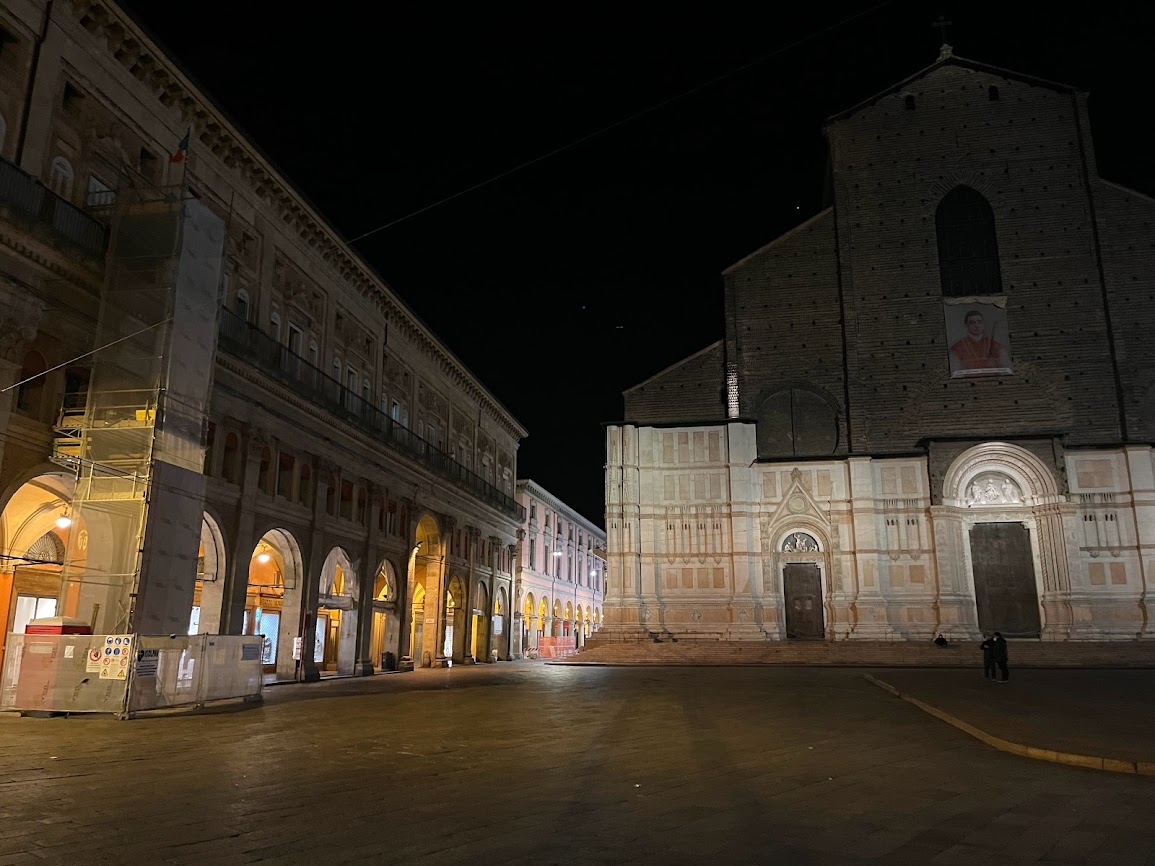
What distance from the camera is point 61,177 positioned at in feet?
55.9

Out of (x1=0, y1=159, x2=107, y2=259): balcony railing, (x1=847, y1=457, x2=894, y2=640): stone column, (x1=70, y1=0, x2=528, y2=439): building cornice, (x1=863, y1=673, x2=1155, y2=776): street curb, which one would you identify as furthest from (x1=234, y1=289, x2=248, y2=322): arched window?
(x1=847, y1=457, x2=894, y2=640): stone column

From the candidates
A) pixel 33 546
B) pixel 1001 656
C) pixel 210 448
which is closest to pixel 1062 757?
pixel 1001 656

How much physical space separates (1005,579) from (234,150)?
32032mm

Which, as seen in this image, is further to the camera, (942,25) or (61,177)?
(942,25)

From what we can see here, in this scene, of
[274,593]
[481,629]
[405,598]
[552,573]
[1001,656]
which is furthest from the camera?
[552,573]

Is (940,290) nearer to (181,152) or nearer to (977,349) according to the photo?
(977,349)

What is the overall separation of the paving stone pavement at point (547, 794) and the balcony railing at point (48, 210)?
29.4 ft

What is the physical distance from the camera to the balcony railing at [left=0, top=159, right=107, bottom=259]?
15034mm

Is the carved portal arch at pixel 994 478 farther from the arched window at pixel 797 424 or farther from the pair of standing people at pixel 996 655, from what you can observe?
the pair of standing people at pixel 996 655

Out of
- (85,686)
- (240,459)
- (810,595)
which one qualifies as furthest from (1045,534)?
(85,686)

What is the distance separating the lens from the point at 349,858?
520 cm

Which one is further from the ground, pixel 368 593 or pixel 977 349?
pixel 977 349

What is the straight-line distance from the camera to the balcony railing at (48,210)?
15.0 metres

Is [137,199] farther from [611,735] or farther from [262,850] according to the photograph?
[262,850]
